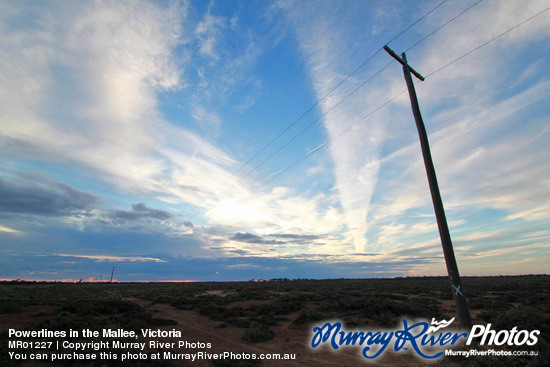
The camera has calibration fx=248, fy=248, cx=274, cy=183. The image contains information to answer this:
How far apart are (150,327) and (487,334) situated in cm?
1770

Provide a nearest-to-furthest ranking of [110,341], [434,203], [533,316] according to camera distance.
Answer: [434,203]
[110,341]
[533,316]

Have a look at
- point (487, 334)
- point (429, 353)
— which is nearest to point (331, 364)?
point (429, 353)

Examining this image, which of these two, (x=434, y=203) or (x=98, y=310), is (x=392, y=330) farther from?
(x=98, y=310)

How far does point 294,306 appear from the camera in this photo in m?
21.7

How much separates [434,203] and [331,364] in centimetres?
760

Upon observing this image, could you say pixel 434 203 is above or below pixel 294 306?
above

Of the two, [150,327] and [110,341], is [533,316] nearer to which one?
[110,341]

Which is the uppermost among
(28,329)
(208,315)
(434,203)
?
(434,203)

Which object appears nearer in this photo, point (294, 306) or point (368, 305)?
point (368, 305)

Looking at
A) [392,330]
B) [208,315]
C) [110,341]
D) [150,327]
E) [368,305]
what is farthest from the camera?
[208,315]

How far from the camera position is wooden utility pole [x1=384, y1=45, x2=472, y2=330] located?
8812mm

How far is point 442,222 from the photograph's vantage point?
9.36 metres

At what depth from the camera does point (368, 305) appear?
1781 centimetres

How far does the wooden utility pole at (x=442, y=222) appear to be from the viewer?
8.81 meters
